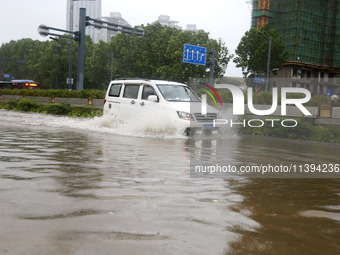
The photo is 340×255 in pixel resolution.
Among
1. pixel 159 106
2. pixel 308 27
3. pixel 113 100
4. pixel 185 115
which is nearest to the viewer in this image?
pixel 185 115

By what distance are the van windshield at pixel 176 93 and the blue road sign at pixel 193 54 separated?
1367cm

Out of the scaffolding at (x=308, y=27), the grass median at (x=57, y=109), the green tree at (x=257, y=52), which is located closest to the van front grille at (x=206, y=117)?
the grass median at (x=57, y=109)

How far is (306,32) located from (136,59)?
91.7 feet

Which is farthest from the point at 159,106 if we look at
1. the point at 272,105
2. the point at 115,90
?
the point at 272,105

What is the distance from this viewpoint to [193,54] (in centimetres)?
2725

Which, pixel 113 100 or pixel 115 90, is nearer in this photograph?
pixel 113 100

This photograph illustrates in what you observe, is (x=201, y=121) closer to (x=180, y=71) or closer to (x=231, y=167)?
(x=231, y=167)

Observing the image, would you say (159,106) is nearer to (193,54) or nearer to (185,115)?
(185,115)

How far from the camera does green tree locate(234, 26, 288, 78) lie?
159 ft

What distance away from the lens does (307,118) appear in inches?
561

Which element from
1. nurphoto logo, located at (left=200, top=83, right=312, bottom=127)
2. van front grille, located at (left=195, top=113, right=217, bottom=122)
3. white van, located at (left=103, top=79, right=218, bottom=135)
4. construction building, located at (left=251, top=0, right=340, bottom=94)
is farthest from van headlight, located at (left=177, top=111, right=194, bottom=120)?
construction building, located at (left=251, top=0, right=340, bottom=94)

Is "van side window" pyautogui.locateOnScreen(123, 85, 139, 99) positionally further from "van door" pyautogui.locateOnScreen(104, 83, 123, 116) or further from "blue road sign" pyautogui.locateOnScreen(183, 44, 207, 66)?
"blue road sign" pyautogui.locateOnScreen(183, 44, 207, 66)

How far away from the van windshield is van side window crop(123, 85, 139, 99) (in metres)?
0.85

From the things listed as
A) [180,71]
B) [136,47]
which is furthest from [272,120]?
[136,47]
